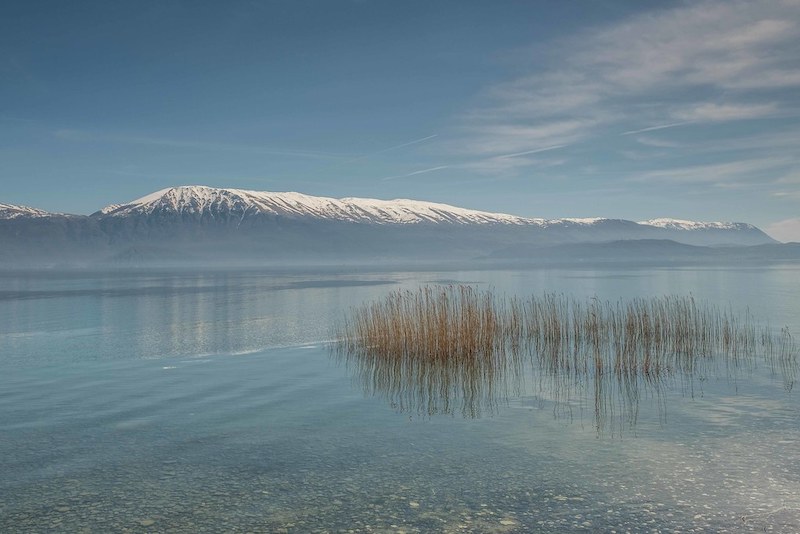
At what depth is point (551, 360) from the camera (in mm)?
18984

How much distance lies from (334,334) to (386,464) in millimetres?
15939

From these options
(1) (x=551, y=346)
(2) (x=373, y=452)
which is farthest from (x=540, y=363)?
(2) (x=373, y=452)

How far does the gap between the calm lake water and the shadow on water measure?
0.13m

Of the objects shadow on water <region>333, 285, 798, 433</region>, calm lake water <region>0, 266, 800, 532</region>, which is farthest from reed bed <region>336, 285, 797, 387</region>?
calm lake water <region>0, 266, 800, 532</region>

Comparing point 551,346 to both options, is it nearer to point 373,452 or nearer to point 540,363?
point 540,363

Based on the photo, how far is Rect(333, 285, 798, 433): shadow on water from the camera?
1422 cm

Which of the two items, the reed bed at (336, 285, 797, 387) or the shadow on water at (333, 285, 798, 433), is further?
the reed bed at (336, 285, 797, 387)

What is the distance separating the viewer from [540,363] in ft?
61.3

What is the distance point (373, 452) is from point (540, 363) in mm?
9004

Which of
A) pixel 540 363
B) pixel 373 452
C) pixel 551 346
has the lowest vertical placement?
pixel 373 452

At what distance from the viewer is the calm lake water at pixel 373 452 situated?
26.6 ft

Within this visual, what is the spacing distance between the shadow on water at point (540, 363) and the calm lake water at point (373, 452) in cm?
13

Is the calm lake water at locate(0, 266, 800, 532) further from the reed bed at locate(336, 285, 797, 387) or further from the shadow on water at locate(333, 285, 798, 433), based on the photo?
the reed bed at locate(336, 285, 797, 387)

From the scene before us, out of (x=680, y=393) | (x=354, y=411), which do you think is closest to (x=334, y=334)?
(x=354, y=411)
